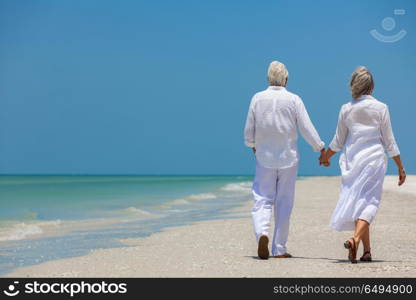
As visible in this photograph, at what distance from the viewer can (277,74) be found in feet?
22.7

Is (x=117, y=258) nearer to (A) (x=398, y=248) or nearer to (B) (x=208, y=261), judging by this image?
(B) (x=208, y=261)

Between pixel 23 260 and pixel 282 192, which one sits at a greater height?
pixel 282 192

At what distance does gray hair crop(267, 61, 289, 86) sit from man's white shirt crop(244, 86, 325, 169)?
0.08 metres

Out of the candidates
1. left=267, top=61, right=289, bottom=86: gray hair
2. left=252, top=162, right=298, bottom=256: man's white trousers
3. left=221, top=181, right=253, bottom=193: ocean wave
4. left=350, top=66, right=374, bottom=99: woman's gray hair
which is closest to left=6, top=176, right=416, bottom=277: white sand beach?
left=252, top=162, right=298, bottom=256: man's white trousers

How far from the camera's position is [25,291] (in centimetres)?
485

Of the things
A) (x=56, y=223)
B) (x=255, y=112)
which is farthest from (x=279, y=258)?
(x=56, y=223)

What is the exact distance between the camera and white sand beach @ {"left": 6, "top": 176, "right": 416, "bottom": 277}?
5.65 m

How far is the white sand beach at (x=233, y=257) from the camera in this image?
18.5 feet

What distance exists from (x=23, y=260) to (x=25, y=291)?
2.43 meters

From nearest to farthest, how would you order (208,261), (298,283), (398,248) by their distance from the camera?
(298,283)
(208,261)
(398,248)

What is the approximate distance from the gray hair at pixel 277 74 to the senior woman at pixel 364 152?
2.44ft
